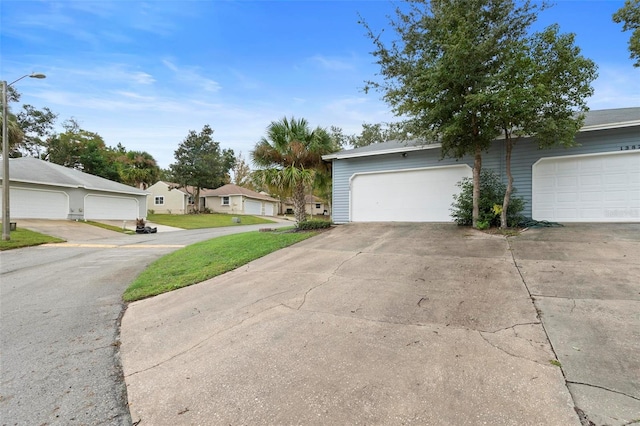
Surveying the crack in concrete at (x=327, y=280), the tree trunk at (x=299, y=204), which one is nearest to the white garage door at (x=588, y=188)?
the crack in concrete at (x=327, y=280)

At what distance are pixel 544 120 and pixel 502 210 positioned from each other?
2512 mm

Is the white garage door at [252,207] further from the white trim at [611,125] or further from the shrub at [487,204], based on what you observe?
the white trim at [611,125]

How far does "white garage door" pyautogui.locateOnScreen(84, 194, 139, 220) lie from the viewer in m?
22.3

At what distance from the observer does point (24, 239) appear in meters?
13.5

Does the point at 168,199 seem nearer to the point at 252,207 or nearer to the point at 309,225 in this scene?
the point at 252,207

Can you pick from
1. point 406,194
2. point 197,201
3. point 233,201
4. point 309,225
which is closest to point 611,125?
point 406,194

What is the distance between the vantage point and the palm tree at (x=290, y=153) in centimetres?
1133

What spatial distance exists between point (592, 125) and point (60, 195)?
28669mm

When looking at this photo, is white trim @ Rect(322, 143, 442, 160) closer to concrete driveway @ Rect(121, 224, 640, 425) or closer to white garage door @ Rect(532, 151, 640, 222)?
white garage door @ Rect(532, 151, 640, 222)

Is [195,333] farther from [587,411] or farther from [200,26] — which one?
[200,26]

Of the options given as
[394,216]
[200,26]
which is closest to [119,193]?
[200,26]

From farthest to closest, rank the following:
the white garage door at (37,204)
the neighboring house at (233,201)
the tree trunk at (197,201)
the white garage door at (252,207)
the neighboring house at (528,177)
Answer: the white garage door at (252,207) < the tree trunk at (197,201) < the neighboring house at (233,201) < the white garage door at (37,204) < the neighboring house at (528,177)

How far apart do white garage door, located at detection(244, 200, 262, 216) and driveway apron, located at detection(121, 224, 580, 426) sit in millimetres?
33212

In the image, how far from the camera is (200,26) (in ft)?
37.2
